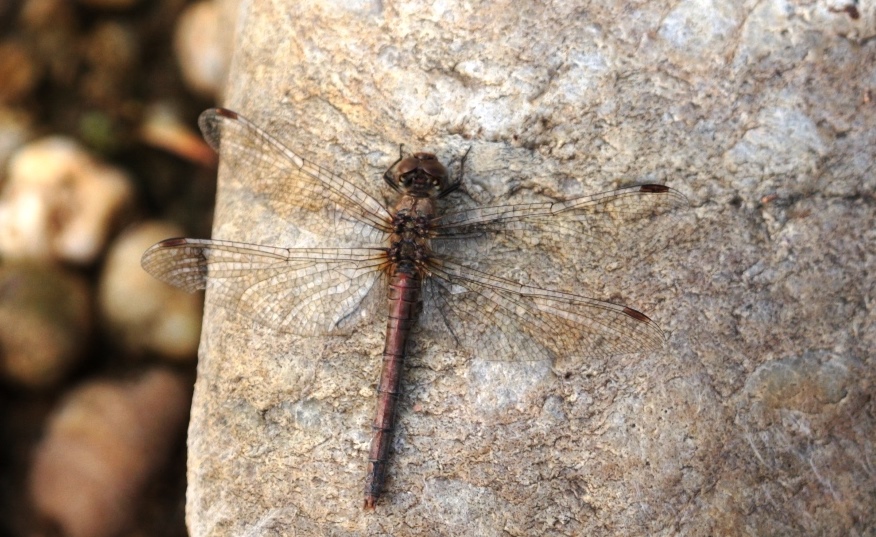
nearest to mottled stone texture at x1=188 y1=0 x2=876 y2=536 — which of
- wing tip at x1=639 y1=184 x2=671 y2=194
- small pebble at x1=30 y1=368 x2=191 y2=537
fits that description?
wing tip at x1=639 y1=184 x2=671 y2=194

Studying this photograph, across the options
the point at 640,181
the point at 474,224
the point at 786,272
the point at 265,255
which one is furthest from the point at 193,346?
the point at 786,272

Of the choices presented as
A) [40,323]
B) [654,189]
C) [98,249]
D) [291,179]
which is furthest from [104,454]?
[654,189]

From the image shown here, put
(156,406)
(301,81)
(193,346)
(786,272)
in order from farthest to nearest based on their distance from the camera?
1. (193,346)
2. (156,406)
3. (301,81)
4. (786,272)

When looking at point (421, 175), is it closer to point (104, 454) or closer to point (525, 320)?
point (525, 320)

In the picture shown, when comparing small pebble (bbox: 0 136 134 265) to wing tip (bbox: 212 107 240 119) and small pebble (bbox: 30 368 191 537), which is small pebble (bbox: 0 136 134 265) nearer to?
small pebble (bbox: 30 368 191 537)

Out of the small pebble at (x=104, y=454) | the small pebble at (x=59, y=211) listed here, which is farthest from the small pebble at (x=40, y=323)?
the small pebble at (x=104, y=454)

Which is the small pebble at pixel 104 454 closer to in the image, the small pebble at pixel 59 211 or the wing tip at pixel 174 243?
the small pebble at pixel 59 211

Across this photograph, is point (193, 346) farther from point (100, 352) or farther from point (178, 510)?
point (178, 510)
